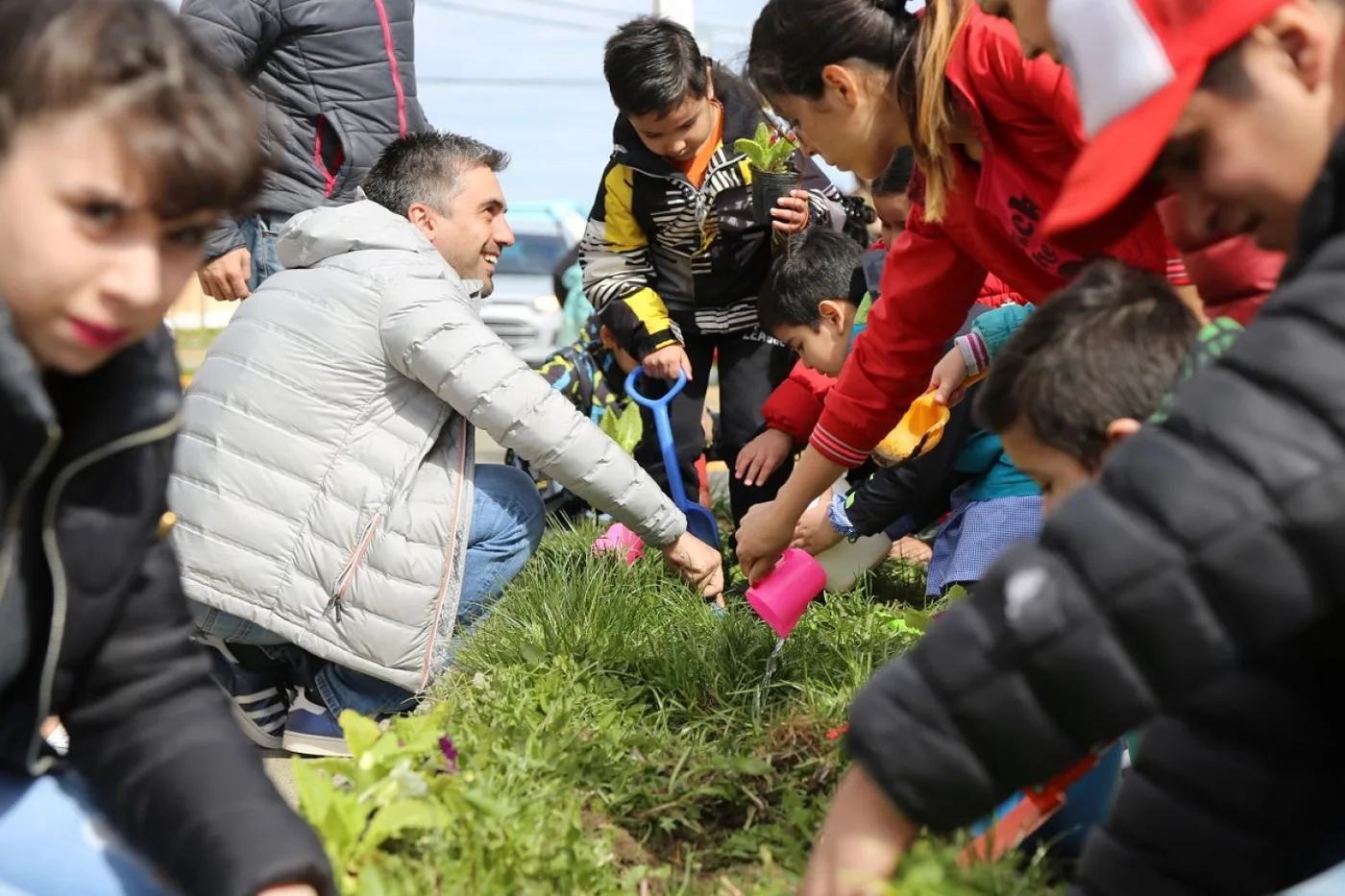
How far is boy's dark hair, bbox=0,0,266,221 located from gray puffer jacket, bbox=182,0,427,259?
2397 mm

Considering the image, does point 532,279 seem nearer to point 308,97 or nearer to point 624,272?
point 624,272

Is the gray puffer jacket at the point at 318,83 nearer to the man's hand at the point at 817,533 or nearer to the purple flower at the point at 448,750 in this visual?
the man's hand at the point at 817,533

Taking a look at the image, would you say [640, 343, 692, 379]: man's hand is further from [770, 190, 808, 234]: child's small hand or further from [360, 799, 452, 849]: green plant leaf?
[360, 799, 452, 849]: green plant leaf

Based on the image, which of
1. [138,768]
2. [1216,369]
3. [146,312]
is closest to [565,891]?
[138,768]

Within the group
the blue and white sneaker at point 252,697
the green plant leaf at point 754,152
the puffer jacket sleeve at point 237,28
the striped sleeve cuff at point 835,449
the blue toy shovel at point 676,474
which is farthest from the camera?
the blue toy shovel at point 676,474

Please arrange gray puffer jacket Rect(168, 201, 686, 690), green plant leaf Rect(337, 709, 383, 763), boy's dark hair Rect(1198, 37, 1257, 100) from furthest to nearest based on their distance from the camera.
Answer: gray puffer jacket Rect(168, 201, 686, 690)
green plant leaf Rect(337, 709, 383, 763)
boy's dark hair Rect(1198, 37, 1257, 100)

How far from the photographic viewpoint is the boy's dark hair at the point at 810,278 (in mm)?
3957

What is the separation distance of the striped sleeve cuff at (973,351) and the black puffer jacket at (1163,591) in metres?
2.02

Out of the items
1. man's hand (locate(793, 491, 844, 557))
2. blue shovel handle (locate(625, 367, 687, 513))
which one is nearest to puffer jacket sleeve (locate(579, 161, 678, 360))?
blue shovel handle (locate(625, 367, 687, 513))

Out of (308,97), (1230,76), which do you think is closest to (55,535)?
(1230,76)

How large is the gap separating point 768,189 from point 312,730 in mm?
2204

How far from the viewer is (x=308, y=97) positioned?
12.4 feet

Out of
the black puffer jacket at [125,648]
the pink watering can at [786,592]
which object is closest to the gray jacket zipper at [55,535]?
the black puffer jacket at [125,648]

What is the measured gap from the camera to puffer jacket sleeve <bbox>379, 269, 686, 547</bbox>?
3086mm
